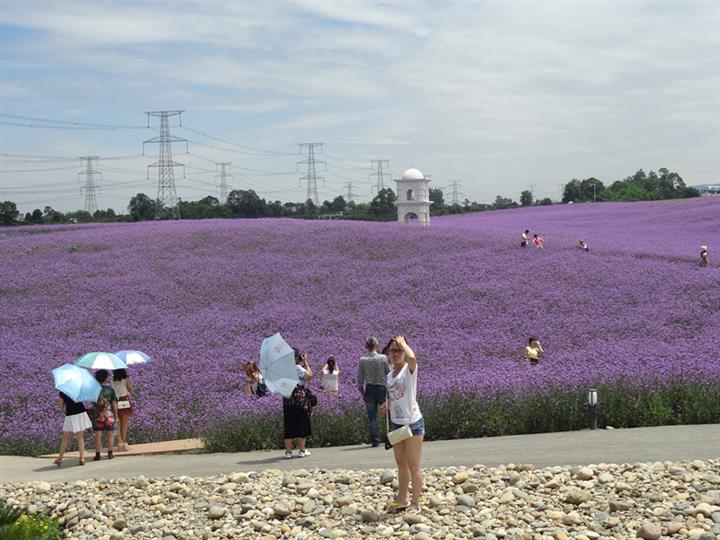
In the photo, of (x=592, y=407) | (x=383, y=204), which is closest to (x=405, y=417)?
(x=592, y=407)

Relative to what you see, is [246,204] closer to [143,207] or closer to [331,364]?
[143,207]

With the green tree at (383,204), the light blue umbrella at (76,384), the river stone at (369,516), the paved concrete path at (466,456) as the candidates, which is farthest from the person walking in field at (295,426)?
the green tree at (383,204)

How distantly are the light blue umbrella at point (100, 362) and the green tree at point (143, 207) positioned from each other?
220ft

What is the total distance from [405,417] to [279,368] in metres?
4.16

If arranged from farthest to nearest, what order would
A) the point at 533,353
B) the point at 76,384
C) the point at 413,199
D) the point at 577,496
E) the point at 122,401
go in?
1. the point at 413,199
2. the point at 533,353
3. the point at 122,401
4. the point at 76,384
5. the point at 577,496

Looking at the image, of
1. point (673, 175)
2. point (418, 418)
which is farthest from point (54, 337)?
point (673, 175)

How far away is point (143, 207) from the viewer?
86.4 m

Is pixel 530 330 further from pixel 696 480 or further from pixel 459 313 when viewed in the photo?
pixel 696 480

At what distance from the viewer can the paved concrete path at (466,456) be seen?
11102 millimetres

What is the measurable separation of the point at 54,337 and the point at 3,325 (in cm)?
265

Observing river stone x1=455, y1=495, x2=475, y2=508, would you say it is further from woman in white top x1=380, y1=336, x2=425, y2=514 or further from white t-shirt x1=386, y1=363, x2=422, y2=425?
white t-shirt x1=386, y1=363, x2=422, y2=425

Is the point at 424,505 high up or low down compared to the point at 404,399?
down

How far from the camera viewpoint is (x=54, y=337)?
2469cm

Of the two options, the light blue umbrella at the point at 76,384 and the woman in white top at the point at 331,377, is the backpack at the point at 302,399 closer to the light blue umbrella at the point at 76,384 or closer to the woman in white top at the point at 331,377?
the woman in white top at the point at 331,377
